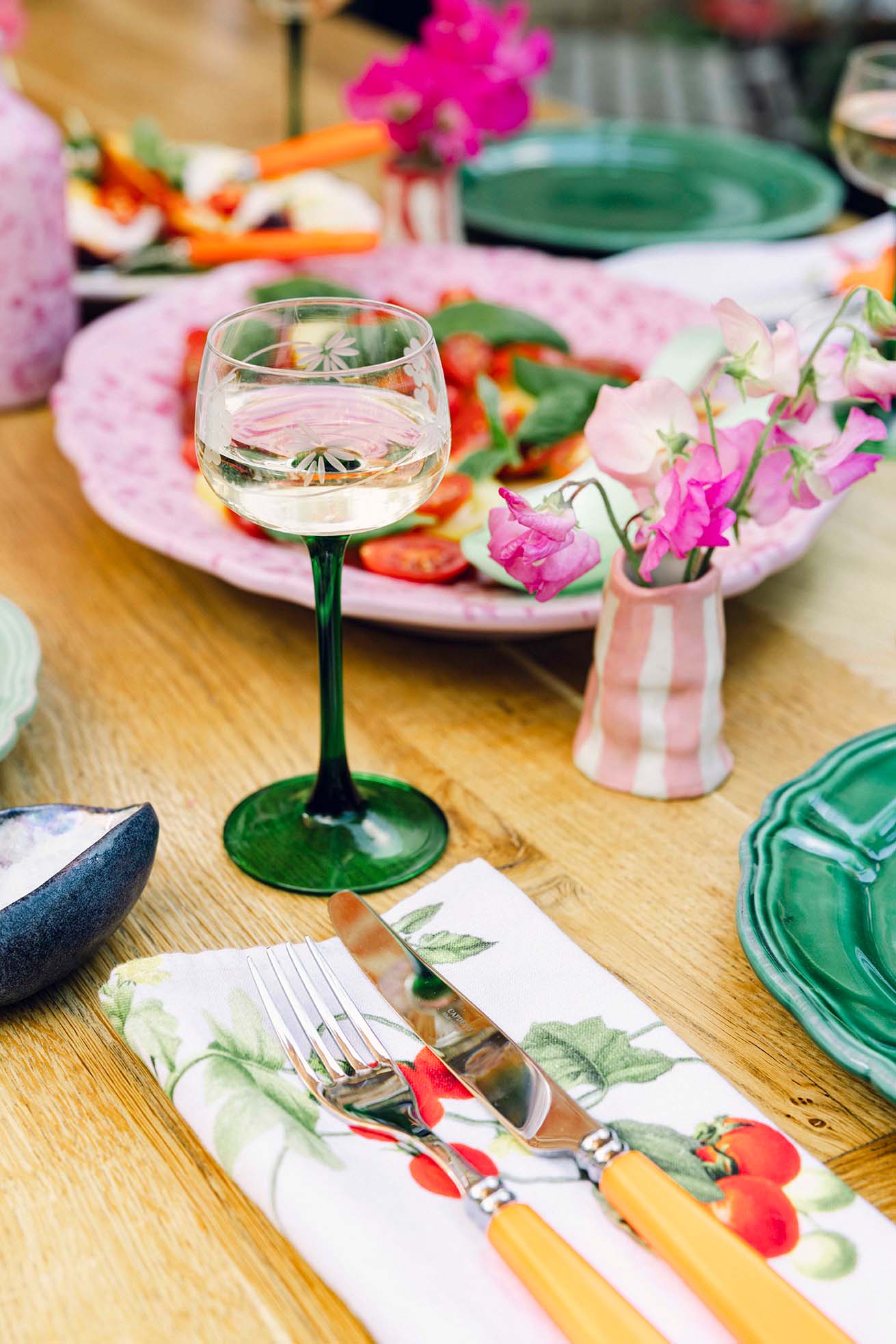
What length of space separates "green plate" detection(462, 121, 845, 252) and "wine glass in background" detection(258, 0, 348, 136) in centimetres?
26

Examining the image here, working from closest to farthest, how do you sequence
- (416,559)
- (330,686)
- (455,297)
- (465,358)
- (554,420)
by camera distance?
(330,686) < (416,559) < (554,420) < (465,358) < (455,297)

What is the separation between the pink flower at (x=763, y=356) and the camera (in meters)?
0.62

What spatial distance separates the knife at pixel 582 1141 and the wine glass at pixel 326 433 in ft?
0.33

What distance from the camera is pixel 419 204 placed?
144cm

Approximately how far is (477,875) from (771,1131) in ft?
0.62

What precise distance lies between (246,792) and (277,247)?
2.49 feet

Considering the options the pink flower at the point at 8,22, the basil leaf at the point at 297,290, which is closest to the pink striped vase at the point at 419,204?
the basil leaf at the point at 297,290

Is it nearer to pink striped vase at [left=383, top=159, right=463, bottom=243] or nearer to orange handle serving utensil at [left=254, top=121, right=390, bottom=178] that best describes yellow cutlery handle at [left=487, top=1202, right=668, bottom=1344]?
pink striped vase at [left=383, top=159, right=463, bottom=243]

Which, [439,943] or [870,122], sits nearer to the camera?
[439,943]

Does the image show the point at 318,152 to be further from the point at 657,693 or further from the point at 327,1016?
the point at 327,1016

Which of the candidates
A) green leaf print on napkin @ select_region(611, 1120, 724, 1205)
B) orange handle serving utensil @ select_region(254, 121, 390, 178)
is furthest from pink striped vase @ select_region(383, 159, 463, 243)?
green leaf print on napkin @ select_region(611, 1120, 724, 1205)

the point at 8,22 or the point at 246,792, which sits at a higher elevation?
the point at 8,22

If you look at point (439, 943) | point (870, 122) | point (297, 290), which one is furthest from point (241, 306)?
point (439, 943)

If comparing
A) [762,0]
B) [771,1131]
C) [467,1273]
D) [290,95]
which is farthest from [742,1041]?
[762,0]
